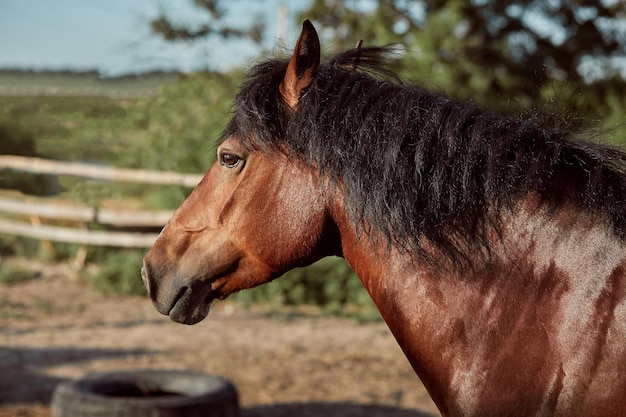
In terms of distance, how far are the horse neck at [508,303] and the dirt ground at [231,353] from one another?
3038mm

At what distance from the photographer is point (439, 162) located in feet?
6.45

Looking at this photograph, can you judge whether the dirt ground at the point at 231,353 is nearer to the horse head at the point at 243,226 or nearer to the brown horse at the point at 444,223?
the horse head at the point at 243,226

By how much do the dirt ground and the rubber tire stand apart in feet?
1.87

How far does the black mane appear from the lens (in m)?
1.94

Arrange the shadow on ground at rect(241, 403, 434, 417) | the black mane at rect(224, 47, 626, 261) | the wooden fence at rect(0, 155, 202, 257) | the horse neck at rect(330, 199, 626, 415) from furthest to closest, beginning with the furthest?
the wooden fence at rect(0, 155, 202, 257) → the shadow on ground at rect(241, 403, 434, 417) → the black mane at rect(224, 47, 626, 261) → the horse neck at rect(330, 199, 626, 415)

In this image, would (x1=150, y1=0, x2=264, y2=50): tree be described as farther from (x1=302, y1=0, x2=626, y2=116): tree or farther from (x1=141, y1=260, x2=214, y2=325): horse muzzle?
(x1=141, y1=260, x2=214, y2=325): horse muzzle

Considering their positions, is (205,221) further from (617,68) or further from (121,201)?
(617,68)

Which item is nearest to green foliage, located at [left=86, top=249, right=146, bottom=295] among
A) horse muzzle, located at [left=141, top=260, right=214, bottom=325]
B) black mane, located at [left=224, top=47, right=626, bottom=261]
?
horse muzzle, located at [left=141, top=260, right=214, bottom=325]

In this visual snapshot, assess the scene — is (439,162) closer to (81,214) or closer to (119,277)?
(119,277)

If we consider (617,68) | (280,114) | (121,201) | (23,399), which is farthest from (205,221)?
(617,68)

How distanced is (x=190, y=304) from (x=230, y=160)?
527 millimetres

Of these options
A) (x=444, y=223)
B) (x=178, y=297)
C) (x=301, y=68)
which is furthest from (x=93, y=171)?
(x=444, y=223)

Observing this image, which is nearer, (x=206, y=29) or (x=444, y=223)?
(x=444, y=223)

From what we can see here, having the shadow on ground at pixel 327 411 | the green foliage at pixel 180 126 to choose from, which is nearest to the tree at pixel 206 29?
Result: the green foliage at pixel 180 126
